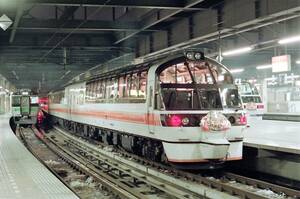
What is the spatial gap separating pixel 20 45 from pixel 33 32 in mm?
1279

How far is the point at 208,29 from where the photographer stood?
15.7 meters

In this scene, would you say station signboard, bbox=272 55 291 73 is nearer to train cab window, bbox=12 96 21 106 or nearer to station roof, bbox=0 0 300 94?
station roof, bbox=0 0 300 94

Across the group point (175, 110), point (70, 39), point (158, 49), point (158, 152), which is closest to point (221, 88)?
point (175, 110)

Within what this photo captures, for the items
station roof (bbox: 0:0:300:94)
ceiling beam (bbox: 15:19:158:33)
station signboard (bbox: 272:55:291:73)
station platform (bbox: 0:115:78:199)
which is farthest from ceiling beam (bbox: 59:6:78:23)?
station signboard (bbox: 272:55:291:73)

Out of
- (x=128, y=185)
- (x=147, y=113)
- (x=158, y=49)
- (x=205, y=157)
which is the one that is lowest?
(x=128, y=185)

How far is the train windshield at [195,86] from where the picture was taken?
408 inches

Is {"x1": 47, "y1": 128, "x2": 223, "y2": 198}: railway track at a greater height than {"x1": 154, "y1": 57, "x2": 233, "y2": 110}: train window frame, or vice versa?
{"x1": 154, "y1": 57, "x2": 233, "y2": 110}: train window frame

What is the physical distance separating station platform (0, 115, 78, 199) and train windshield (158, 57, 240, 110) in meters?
3.22

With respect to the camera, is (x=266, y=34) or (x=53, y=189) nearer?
(x=53, y=189)

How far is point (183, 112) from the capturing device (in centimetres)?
994

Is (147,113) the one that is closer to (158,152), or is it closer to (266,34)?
(158,152)

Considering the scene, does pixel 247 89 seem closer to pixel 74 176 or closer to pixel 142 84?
pixel 142 84

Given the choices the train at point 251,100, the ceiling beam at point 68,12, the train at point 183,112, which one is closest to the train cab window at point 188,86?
the train at point 183,112

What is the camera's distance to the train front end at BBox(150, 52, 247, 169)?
9.78m
